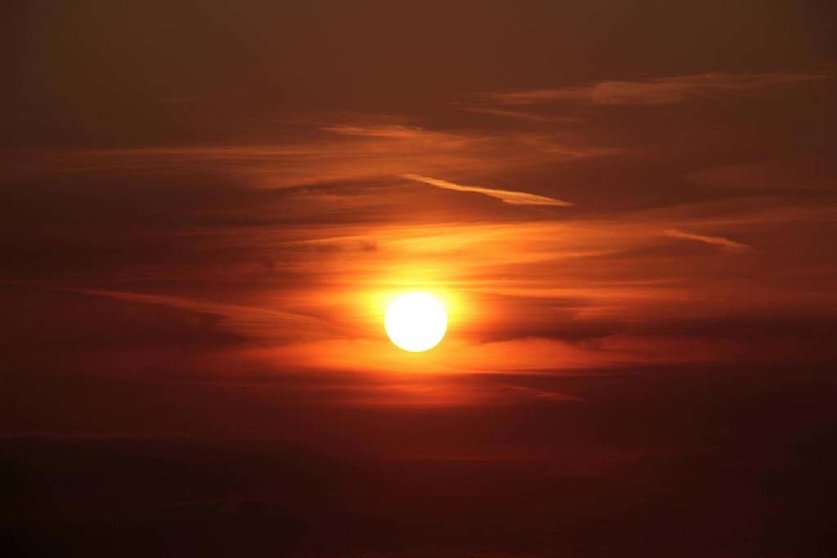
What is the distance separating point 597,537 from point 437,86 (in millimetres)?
1495

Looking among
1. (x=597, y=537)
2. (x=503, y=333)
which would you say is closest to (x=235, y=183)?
(x=503, y=333)

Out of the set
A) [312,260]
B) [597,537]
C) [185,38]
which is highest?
[185,38]

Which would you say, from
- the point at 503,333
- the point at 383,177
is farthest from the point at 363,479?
the point at 383,177

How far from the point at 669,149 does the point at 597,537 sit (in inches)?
48.7

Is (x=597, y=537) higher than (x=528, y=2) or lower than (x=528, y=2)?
lower

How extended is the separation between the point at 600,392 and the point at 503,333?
14.3 inches

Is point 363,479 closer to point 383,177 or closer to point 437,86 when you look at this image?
point 383,177

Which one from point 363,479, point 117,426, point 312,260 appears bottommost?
point 363,479

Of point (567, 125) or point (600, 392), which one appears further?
point (600, 392)

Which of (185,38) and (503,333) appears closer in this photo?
(185,38)

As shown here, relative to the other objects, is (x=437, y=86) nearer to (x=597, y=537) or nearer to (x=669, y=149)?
(x=669, y=149)

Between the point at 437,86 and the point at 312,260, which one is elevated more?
the point at 437,86

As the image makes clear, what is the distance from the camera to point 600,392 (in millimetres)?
3006

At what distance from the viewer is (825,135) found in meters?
2.84
